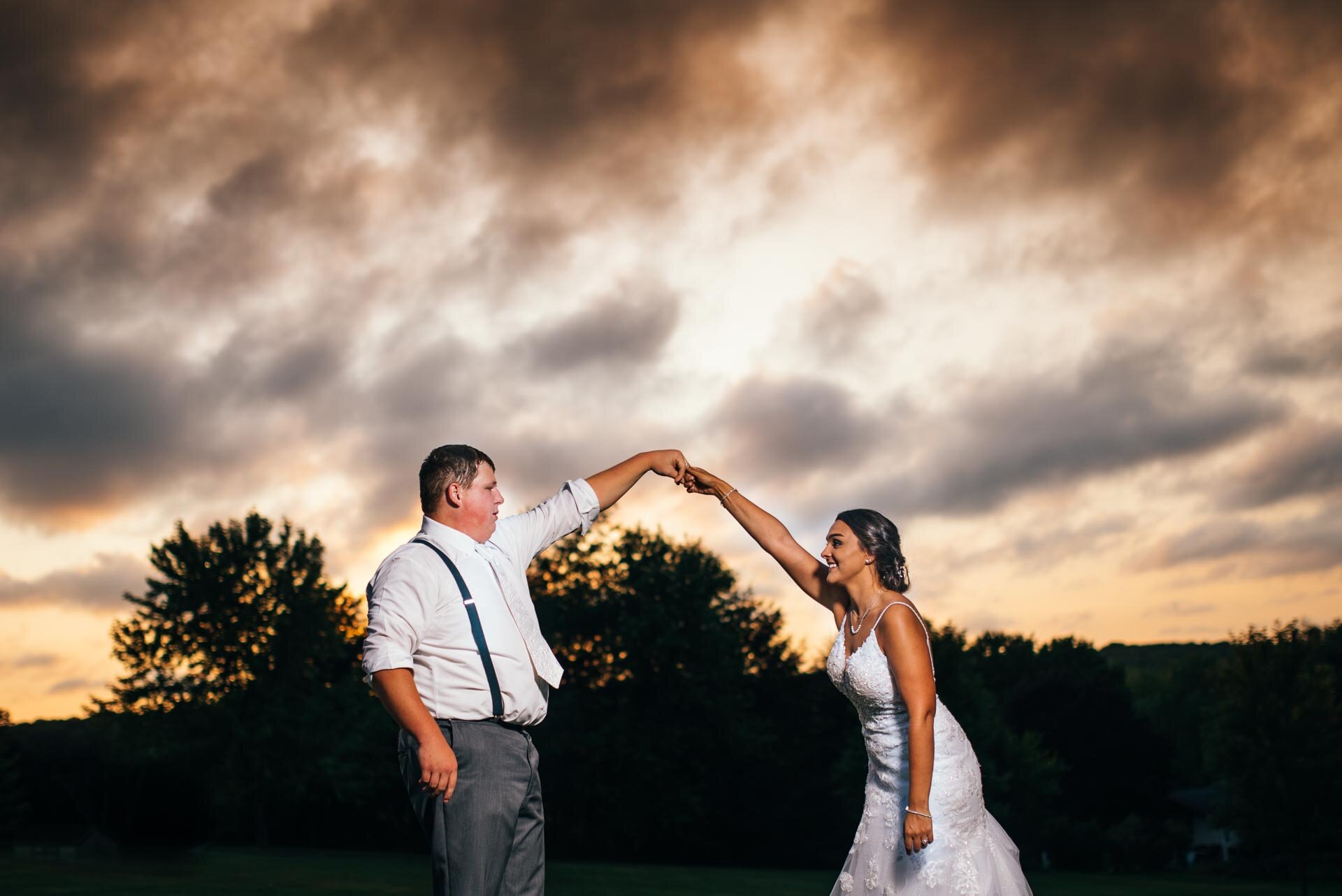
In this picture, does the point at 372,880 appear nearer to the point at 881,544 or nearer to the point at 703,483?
the point at 703,483

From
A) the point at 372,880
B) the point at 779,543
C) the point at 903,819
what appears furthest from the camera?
the point at 372,880

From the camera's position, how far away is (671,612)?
159ft

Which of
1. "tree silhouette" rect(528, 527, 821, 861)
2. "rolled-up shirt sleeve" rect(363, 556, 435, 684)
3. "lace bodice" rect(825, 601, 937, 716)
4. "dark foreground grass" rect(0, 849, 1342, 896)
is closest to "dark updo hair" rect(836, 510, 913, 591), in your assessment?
"lace bodice" rect(825, 601, 937, 716)

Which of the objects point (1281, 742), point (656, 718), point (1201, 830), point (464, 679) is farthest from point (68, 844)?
point (1201, 830)

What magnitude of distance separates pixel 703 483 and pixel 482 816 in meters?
3.48

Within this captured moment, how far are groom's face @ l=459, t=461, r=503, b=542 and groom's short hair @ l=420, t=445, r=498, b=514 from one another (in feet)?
0.10

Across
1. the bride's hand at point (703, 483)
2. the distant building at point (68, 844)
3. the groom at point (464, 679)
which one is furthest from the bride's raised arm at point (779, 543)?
the distant building at point (68, 844)

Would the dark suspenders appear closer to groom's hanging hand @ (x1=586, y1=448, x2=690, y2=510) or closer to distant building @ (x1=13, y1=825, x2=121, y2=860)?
groom's hanging hand @ (x1=586, y1=448, x2=690, y2=510)

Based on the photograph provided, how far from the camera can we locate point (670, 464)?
7652mm

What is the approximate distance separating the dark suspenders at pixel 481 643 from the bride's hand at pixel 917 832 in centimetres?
244

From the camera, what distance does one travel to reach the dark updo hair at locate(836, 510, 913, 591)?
6.59 m

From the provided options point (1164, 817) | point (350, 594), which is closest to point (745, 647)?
point (350, 594)

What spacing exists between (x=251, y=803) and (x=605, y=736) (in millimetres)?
15357

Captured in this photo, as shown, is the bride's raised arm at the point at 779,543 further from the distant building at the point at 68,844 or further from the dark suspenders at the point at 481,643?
the distant building at the point at 68,844
